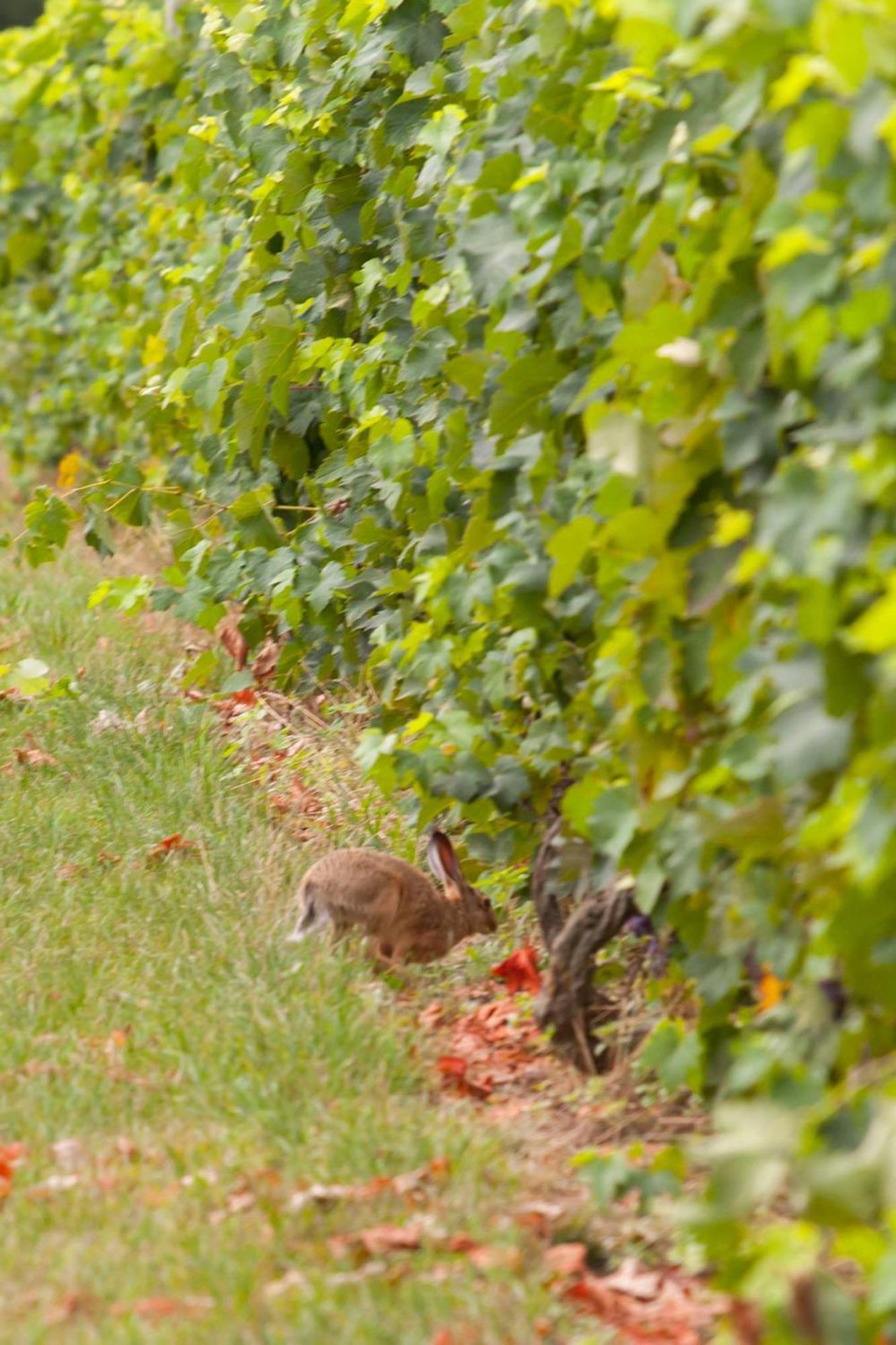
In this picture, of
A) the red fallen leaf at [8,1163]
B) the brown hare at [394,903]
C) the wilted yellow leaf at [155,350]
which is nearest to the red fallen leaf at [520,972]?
the brown hare at [394,903]

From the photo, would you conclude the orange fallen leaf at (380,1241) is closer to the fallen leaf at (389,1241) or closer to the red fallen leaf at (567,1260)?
the fallen leaf at (389,1241)

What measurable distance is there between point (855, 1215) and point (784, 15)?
1.63 meters

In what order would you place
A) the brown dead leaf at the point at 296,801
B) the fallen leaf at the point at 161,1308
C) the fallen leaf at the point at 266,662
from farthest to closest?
the fallen leaf at the point at 266,662
the brown dead leaf at the point at 296,801
the fallen leaf at the point at 161,1308

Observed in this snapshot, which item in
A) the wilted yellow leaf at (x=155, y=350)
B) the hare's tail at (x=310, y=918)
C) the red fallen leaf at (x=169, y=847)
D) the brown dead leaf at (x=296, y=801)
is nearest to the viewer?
the hare's tail at (x=310, y=918)

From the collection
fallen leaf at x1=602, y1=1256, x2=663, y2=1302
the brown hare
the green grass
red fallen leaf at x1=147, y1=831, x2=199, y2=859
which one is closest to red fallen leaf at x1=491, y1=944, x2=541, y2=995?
the brown hare

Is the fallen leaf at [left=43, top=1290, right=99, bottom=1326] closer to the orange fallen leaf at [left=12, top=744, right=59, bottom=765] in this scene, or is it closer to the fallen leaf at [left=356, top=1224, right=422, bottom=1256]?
the fallen leaf at [left=356, top=1224, right=422, bottom=1256]

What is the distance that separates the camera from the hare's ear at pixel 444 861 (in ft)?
15.3

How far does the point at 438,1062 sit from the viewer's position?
3.91m

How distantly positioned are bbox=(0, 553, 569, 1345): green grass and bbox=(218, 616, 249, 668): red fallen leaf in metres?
0.77

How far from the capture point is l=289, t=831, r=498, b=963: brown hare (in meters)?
4.43

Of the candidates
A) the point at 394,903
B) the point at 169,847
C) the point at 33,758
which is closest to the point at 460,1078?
the point at 394,903

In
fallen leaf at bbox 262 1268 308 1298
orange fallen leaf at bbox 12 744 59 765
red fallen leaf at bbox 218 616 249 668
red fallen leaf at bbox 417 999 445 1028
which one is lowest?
red fallen leaf at bbox 218 616 249 668

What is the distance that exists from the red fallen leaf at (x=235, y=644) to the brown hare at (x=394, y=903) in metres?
1.79

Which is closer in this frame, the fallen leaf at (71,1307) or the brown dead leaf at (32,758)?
the fallen leaf at (71,1307)
